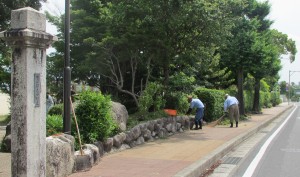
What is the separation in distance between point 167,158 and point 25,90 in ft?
19.3

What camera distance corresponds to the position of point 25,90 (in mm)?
4652

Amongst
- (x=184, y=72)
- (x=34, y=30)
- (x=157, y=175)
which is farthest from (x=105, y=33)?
(x=34, y=30)

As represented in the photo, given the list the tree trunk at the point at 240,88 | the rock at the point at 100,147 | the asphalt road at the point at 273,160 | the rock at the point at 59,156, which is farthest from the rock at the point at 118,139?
the tree trunk at the point at 240,88

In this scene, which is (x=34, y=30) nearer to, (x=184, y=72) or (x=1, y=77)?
(x=184, y=72)

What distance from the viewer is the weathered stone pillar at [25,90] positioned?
4.66 meters

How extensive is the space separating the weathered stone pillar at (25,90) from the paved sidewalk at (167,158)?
3177 mm

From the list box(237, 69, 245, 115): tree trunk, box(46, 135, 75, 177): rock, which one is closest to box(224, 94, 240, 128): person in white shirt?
box(237, 69, 245, 115): tree trunk

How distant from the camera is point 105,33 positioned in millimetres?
15844

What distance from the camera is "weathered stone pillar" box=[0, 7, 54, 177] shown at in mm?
4656

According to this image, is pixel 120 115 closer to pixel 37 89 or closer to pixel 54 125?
pixel 54 125

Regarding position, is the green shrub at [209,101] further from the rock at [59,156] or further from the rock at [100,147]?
the rock at [59,156]

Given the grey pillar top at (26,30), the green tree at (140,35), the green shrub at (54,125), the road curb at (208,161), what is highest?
the green tree at (140,35)

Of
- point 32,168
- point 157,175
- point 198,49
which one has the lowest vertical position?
point 157,175

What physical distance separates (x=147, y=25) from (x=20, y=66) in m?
10.7
